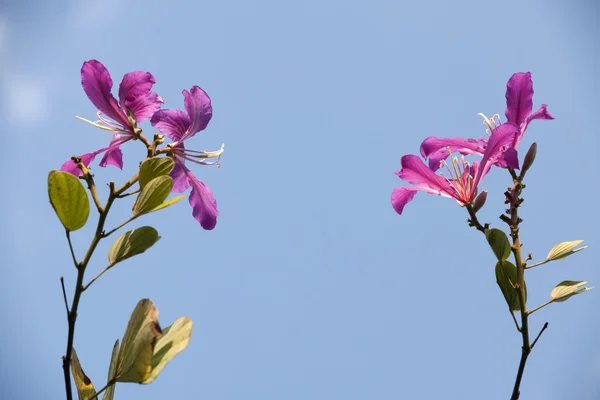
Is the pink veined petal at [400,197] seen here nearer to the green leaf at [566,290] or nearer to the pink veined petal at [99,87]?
the green leaf at [566,290]

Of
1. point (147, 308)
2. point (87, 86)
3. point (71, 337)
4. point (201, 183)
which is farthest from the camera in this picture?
point (201, 183)

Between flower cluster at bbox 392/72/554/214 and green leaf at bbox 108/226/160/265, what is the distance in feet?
2.38

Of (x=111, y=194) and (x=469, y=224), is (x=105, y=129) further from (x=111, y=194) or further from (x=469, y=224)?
(x=469, y=224)

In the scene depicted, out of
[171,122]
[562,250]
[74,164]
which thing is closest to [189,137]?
[171,122]

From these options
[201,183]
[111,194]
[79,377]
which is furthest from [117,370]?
[201,183]

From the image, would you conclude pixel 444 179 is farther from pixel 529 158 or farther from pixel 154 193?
pixel 154 193

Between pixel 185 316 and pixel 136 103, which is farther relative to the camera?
pixel 136 103

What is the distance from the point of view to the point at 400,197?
5.12ft

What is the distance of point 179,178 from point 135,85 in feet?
0.91

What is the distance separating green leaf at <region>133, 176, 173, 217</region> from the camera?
3.72 feet

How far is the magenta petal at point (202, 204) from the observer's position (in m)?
1.51

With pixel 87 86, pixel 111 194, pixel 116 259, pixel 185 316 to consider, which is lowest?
pixel 185 316

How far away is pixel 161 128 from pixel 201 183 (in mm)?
193

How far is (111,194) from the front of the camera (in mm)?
1110
